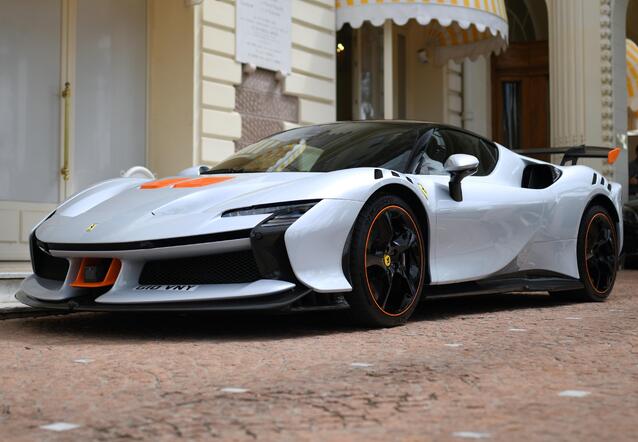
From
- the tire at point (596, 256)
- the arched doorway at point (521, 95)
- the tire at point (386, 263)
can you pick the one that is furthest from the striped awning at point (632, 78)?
the tire at point (386, 263)

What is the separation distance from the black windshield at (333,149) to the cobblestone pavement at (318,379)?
848mm

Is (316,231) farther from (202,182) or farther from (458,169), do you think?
(458,169)

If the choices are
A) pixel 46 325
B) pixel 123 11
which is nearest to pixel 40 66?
pixel 123 11

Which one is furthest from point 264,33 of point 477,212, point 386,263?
point 386,263

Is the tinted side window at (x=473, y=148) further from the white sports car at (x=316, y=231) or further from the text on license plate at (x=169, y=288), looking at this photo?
the text on license plate at (x=169, y=288)

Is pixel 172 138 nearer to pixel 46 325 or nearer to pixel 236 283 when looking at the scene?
pixel 46 325

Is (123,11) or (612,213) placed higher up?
(123,11)

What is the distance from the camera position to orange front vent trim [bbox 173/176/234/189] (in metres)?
4.99

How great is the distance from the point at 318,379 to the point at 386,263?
5.12 ft

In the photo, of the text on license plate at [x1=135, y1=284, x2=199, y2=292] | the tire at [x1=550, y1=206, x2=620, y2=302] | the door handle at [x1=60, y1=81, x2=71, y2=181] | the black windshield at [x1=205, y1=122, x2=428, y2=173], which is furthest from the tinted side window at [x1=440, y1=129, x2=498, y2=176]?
the door handle at [x1=60, y1=81, x2=71, y2=181]

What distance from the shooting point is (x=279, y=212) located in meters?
4.48

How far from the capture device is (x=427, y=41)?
15.1 m

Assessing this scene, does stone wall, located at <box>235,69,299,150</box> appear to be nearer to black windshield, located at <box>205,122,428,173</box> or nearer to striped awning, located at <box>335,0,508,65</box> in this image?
striped awning, located at <box>335,0,508,65</box>

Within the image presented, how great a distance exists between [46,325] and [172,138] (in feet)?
16.9
